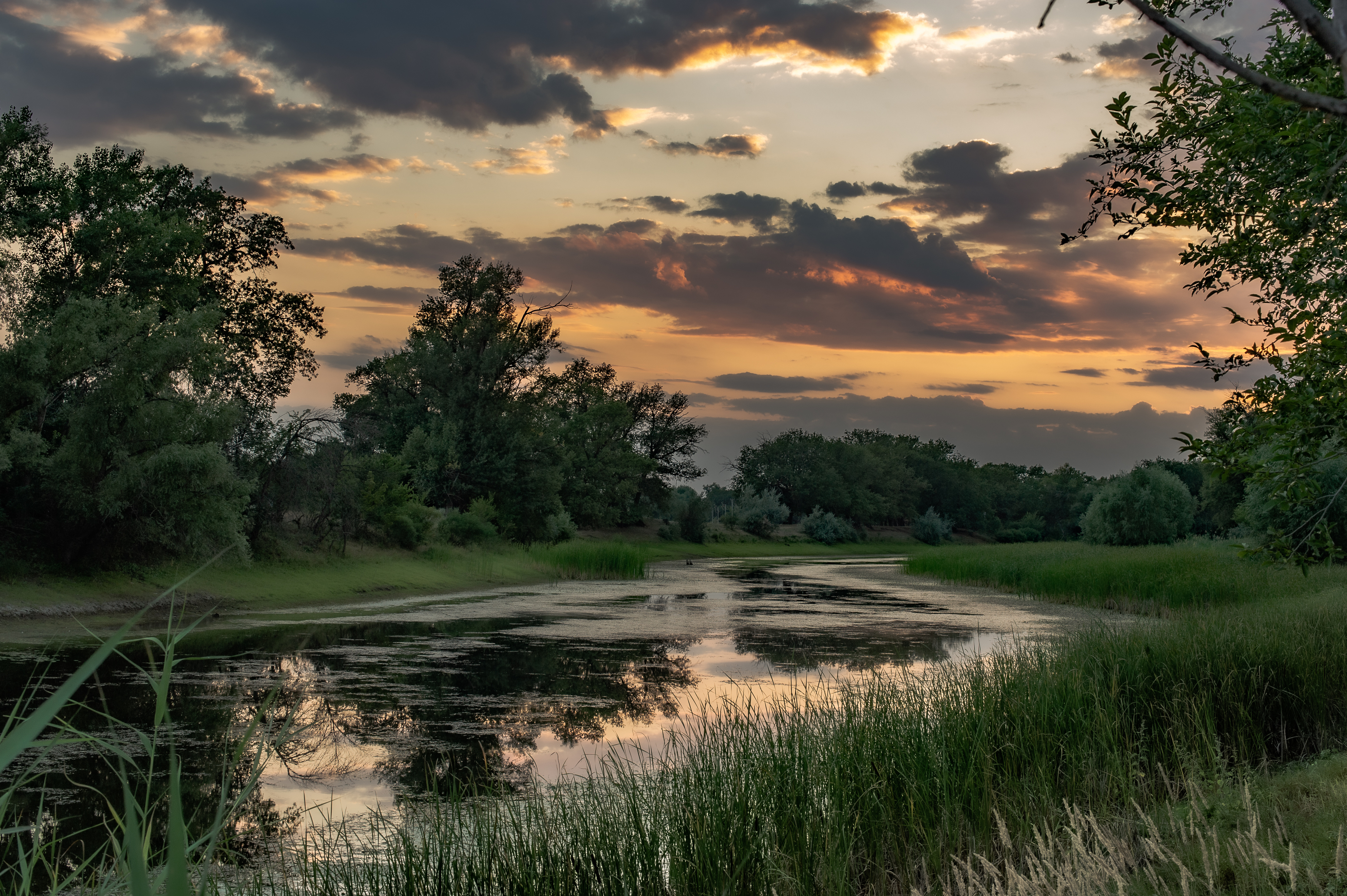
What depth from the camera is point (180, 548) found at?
19.9m

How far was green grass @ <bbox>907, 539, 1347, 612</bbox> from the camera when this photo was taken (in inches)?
711

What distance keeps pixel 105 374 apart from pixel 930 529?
249 ft

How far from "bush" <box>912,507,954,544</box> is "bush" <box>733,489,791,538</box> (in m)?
13.7

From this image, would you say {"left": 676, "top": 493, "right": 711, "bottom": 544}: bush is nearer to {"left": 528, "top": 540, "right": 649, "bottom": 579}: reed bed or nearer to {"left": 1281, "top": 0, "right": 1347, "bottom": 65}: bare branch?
{"left": 528, "top": 540, "right": 649, "bottom": 579}: reed bed

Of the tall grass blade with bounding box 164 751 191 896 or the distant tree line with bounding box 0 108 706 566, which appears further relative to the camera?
the distant tree line with bounding box 0 108 706 566

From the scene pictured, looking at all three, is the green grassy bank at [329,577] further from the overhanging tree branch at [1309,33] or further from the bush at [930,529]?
the bush at [930,529]

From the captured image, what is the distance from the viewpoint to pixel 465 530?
36156mm

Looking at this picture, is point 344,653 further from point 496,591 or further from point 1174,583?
point 1174,583

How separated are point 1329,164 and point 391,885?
25.9 ft

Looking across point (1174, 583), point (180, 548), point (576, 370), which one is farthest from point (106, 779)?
point (576, 370)

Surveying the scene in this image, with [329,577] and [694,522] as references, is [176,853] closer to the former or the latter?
[329,577]

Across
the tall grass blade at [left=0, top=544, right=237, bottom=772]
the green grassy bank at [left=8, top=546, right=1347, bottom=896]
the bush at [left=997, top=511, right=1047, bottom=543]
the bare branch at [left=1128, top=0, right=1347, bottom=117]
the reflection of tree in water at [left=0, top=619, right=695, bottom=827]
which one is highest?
the bare branch at [left=1128, top=0, right=1347, bottom=117]

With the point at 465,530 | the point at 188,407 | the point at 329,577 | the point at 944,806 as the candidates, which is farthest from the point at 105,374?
the point at 944,806

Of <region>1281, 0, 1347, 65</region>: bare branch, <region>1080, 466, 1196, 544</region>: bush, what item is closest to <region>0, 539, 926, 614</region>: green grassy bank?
<region>1281, 0, 1347, 65</region>: bare branch
